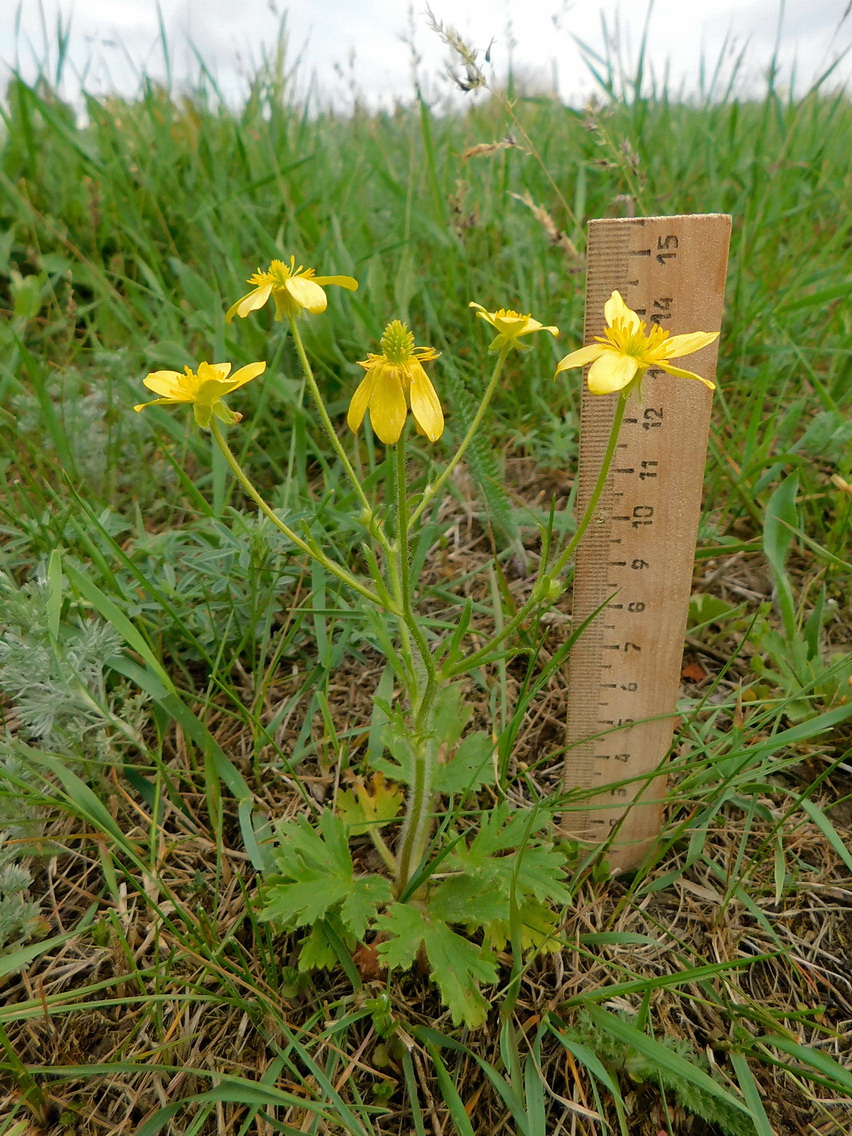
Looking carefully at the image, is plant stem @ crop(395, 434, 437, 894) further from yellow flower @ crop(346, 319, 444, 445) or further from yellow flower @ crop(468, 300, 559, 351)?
yellow flower @ crop(468, 300, 559, 351)

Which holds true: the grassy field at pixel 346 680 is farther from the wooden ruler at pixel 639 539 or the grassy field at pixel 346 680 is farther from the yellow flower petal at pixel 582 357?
the yellow flower petal at pixel 582 357

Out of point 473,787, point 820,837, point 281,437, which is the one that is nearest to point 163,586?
point 281,437

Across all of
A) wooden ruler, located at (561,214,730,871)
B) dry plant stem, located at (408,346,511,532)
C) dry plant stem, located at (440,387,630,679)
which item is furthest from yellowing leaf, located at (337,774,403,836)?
dry plant stem, located at (408,346,511,532)

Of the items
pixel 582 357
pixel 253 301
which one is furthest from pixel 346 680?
pixel 582 357

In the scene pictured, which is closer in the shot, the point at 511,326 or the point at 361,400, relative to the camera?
the point at 361,400

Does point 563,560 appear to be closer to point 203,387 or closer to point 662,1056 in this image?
point 203,387

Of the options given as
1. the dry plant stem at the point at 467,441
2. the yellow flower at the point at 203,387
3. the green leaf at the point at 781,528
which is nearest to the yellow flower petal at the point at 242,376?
the yellow flower at the point at 203,387
